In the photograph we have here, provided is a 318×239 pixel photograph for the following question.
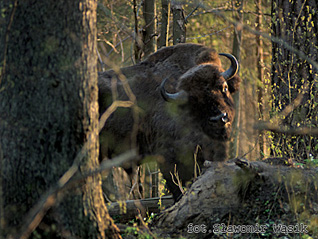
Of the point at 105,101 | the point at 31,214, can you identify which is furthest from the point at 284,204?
the point at 105,101

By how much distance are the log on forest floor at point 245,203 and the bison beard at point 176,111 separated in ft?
6.29

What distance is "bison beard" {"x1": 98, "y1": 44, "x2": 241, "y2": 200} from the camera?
7.01 metres

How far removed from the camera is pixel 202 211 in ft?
15.9

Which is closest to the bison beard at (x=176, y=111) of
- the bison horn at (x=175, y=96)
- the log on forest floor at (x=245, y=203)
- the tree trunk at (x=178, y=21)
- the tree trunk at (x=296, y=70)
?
the bison horn at (x=175, y=96)

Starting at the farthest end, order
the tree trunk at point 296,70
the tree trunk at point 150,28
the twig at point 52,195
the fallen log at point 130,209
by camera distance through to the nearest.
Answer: the tree trunk at point 150,28, the tree trunk at point 296,70, the fallen log at point 130,209, the twig at point 52,195

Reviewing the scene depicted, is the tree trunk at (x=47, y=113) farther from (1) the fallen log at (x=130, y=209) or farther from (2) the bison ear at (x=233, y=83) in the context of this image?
(2) the bison ear at (x=233, y=83)

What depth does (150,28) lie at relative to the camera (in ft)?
31.3

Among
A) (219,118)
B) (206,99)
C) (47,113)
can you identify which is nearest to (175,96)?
(206,99)

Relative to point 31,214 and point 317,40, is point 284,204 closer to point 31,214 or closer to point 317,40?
point 31,214

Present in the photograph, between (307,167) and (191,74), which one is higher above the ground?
(191,74)

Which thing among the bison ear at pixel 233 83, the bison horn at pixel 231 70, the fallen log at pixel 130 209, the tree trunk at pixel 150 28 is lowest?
the fallen log at pixel 130 209

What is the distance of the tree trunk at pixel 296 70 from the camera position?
7305 mm

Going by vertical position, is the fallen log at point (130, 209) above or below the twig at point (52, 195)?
below

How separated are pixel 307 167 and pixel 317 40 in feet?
9.79
